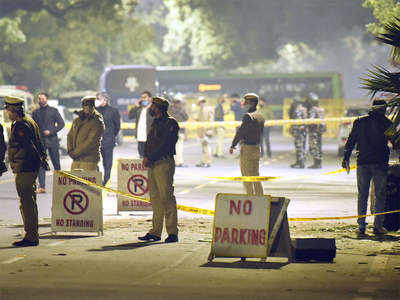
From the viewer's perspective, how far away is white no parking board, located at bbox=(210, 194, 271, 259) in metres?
10.8

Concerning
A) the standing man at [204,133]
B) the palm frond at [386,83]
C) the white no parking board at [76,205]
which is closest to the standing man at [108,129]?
the white no parking board at [76,205]

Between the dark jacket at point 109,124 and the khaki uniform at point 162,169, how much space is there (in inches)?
204

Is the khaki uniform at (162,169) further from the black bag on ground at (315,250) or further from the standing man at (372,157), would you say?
the standing man at (372,157)

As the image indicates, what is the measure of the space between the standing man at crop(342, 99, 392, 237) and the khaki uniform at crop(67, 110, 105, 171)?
3704mm

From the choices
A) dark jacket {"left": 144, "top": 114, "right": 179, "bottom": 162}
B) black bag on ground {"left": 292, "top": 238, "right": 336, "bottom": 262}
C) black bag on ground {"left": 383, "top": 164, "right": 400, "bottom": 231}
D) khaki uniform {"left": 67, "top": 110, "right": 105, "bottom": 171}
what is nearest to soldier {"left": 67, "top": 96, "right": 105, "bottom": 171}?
khaki uniform {"left": 67, "top": 110, "right": 105, "bottom": 171}

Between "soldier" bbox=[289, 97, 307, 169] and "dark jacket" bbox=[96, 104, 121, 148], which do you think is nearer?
"dark jacket" bbox=[96, 104, 121, 148]

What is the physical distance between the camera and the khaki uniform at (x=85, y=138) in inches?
584

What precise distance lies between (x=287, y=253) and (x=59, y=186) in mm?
3448

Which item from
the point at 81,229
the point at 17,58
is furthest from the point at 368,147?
the point at 17,58

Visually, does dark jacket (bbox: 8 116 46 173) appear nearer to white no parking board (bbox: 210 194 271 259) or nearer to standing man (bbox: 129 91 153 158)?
white no parking board (bbox: 210 194 271 259)

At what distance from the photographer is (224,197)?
10.9 metres

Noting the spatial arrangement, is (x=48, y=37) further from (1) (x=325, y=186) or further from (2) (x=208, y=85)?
(1) (x=325, y=186)

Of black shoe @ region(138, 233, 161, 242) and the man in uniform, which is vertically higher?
the man in uniform

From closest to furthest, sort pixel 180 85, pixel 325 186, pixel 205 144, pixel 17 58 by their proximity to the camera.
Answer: pixel 325 186
pixel 205 144
pixel 17 58
pixel 180 85
